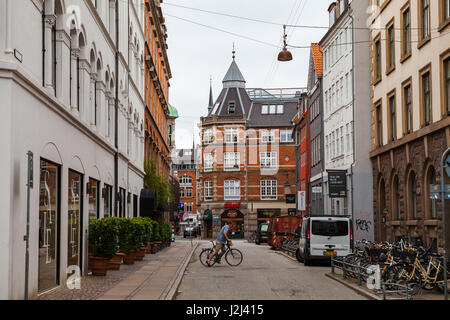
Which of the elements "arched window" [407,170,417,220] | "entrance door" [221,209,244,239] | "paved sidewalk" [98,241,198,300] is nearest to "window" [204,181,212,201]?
"entrance door" [221,209,244,239]

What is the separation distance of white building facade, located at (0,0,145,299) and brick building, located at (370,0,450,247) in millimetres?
11420

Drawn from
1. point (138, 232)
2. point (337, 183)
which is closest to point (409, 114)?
point (337, 183)

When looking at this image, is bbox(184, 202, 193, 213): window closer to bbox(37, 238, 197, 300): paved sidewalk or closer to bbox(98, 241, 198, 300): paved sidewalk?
bbox(98, 241, 198, 300): paved sidewalk

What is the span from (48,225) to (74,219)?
10.7ft

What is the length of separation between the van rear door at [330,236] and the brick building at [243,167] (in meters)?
62.4

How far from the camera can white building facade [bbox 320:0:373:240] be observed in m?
38.8

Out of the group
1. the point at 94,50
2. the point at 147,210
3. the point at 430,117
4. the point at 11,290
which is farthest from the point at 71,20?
the point at 147,210

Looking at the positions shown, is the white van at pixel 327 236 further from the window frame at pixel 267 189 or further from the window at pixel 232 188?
the window at pixel 232 188

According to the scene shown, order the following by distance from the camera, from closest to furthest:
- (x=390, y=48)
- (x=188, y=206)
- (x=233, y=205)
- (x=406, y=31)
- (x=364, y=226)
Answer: (x=406, y=31) → (x=390, y=48) → (x=364, y=226) → (x=233, y=205) → (x=188, y=206)

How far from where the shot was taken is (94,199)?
77.4 ft

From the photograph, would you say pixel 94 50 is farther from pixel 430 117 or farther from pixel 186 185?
pixel 186 185

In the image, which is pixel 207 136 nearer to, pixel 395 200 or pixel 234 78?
pixel 234 78

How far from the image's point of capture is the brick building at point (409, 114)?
82.7ft

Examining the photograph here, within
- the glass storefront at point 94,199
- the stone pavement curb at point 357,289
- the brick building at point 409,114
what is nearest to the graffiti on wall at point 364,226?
the brick building at point 409,114
